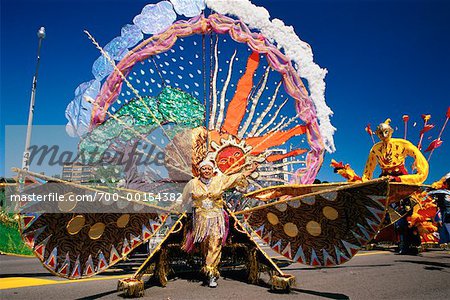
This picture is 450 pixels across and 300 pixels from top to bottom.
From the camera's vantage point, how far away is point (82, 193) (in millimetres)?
3648

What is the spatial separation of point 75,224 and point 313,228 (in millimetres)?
2788

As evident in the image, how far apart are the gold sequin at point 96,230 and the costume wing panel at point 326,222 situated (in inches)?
75.8

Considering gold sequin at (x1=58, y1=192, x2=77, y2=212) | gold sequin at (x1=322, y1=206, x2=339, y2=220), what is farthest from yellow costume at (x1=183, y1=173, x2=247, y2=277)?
gold sequin at (x1=58, y1=192, x2=77, y2=212)

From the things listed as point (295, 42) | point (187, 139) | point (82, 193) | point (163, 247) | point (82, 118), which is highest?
point (295, 42)

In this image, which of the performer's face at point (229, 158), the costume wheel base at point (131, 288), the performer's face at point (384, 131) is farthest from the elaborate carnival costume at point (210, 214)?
the performer's face at point (384, 131)

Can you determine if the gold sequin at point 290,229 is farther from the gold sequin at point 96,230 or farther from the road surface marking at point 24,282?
the road surface marking at point 24,282

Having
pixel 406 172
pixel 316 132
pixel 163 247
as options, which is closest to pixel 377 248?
pixel 406 172

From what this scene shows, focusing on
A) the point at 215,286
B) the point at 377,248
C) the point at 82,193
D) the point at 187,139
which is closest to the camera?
the point at 82,193

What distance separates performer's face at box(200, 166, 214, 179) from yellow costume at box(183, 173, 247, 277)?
63mm

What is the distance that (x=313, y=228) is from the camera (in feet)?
13.7

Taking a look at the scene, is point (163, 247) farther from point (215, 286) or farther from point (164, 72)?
point (164, 72)

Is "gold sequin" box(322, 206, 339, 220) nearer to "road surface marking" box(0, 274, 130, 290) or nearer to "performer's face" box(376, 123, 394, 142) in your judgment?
"road surface marking" box(0, 274, 130, 290)

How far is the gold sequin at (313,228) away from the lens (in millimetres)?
4145

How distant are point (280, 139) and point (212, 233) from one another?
394 cm
